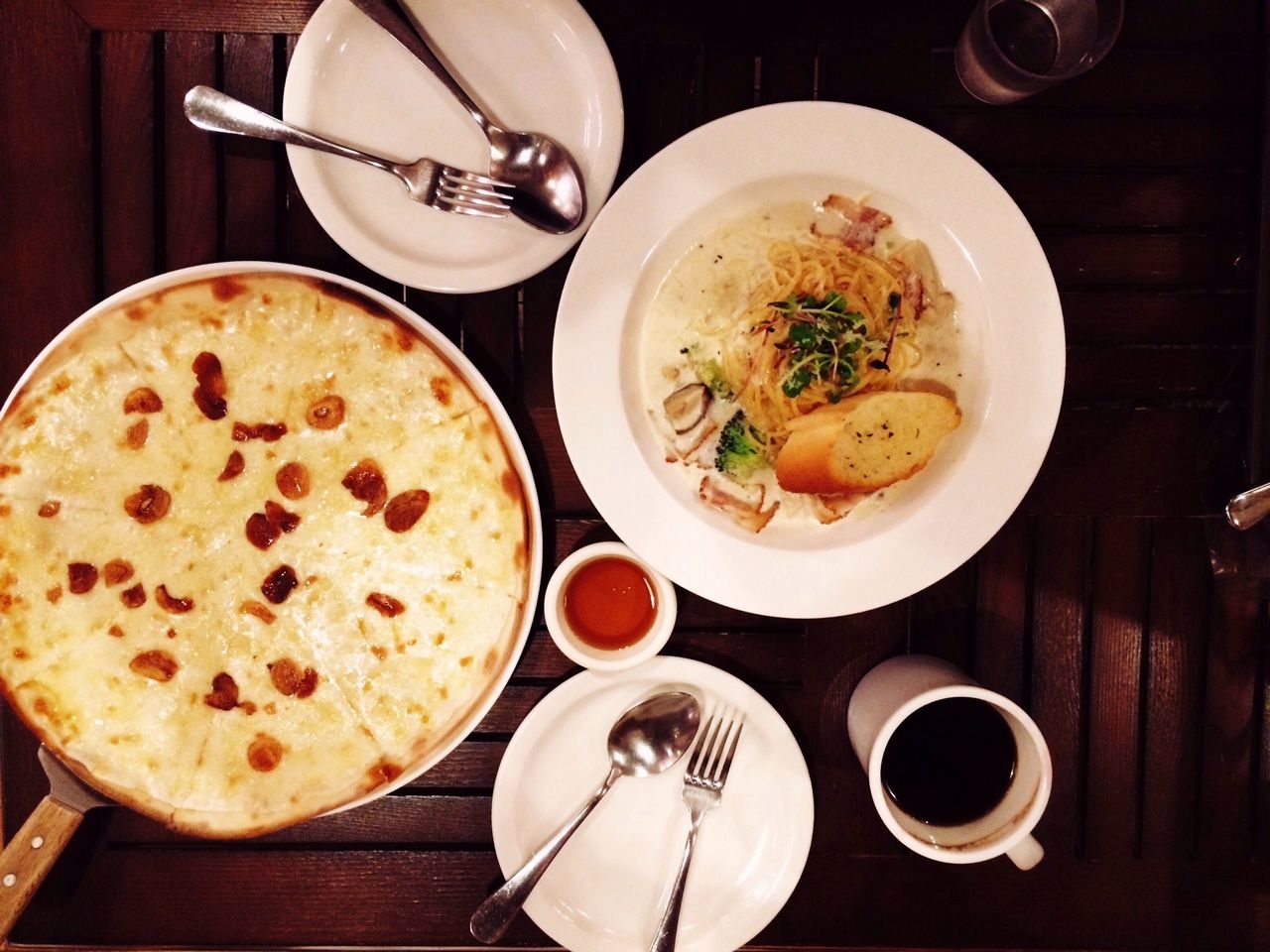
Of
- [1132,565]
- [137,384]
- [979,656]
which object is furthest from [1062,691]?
[137,384]

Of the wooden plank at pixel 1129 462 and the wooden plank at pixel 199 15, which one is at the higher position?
the wooden plank at pixel 199 15

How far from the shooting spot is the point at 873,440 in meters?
1.55

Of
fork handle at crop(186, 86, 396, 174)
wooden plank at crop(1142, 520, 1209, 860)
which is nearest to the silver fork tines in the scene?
fork handle at crop(186, 86, 396, 174)

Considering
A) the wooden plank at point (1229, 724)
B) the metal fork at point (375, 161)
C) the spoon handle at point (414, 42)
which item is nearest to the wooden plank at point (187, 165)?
the metal fork at point (375, 161)

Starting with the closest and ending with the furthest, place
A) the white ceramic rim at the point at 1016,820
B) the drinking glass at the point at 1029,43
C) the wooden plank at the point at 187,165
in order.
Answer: the white ceramic rim at the point at 1016,820
the drinking glass at the point at 1029,43
the wooden plank at the point at 187,165

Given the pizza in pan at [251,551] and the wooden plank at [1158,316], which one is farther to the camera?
the wooden plank at [1158,316]

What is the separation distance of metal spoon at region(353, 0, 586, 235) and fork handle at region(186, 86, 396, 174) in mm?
208

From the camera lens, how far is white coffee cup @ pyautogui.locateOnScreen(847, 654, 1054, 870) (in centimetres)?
147

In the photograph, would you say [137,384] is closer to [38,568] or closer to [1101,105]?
[38,568]

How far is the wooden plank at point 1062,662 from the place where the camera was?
173 cm

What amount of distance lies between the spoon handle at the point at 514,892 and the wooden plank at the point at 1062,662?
1.05m

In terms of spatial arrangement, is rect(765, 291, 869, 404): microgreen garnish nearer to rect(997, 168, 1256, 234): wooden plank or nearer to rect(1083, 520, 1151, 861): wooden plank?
rect(997, 168, 1256, 234): wooden plank

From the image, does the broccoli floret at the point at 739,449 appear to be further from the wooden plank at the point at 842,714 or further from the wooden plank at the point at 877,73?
the wooden plank at the point at 877,73

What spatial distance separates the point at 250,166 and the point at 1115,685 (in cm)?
223
